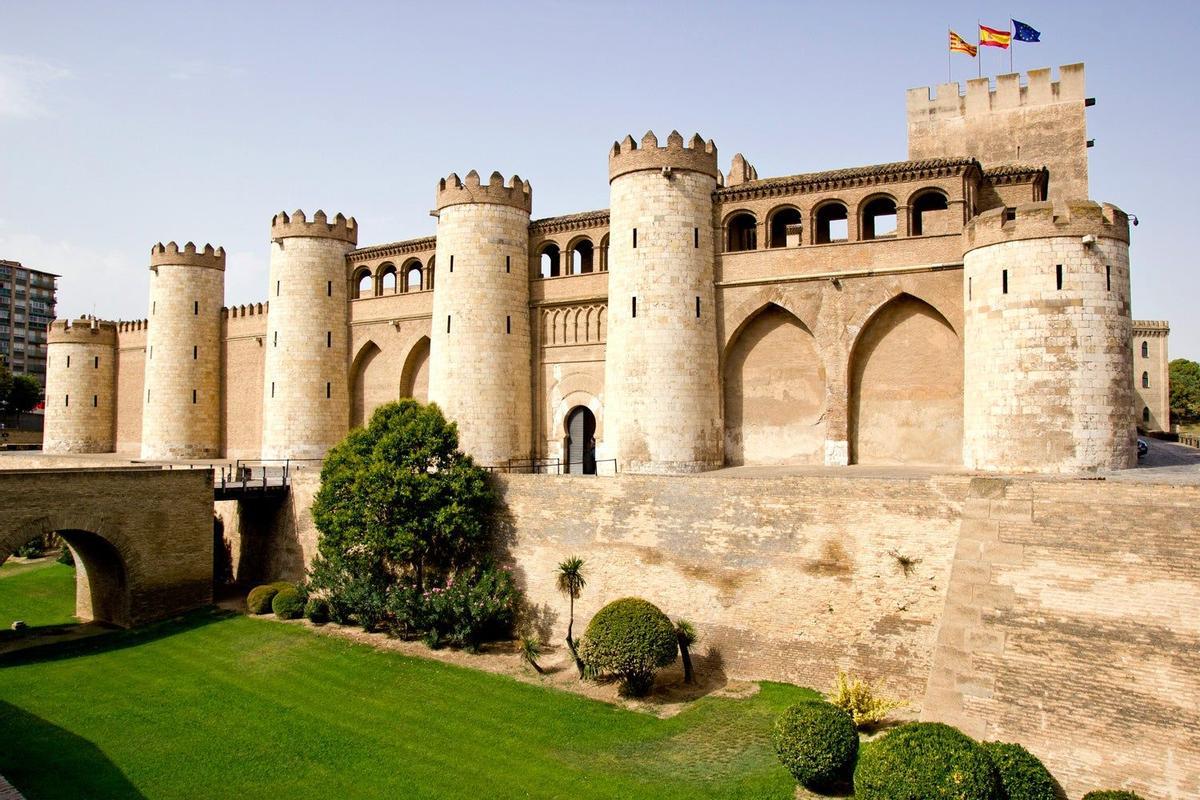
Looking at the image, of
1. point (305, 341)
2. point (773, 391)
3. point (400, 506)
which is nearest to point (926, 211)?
point (773, 391)

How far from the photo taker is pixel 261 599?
80.5 feet

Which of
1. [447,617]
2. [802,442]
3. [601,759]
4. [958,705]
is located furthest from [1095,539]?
[447,617]

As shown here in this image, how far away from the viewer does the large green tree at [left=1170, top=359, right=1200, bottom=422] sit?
59625 mm

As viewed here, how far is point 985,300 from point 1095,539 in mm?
7829

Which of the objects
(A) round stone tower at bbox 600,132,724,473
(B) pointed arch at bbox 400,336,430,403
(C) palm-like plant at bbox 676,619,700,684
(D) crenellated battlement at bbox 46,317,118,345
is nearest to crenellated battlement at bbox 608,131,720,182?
(A) round stone tower at bbox 600,132,724,473

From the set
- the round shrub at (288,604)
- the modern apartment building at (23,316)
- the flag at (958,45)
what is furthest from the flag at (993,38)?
the modern apartment building at (23,316)

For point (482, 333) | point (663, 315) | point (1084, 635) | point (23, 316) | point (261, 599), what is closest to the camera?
point (1084, 635)

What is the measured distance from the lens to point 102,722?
17156mm

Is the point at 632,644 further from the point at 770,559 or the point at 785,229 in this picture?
the point at 785,229

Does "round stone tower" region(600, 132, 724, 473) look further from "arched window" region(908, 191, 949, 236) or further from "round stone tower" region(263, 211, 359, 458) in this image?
"round stone tower" region(263, 211, 359, 458)

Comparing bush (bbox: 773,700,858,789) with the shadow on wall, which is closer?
bush (bbox: 773,700,858,789)

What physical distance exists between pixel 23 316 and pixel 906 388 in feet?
291

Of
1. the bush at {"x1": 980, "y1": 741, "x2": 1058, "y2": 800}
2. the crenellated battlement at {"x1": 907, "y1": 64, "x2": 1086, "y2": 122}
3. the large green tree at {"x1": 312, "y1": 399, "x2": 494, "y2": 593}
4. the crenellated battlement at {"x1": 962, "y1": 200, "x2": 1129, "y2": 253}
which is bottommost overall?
the bush at {"x1": 980, "y1": 741, "x2": 1058, "y2": 800}

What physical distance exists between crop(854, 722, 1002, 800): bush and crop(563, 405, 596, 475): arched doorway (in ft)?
55.9
